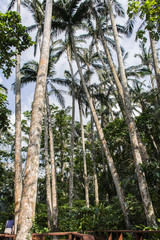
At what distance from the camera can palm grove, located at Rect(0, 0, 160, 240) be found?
5.03 m

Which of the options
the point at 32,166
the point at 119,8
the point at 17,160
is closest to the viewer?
the point at 32,166

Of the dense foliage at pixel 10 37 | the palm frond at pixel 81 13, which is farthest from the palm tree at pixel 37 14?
the dense foliage at pixel 10 37

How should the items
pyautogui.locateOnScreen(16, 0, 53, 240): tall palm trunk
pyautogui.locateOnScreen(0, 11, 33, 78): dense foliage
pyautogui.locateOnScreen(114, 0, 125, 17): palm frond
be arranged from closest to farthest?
pyautogui.locateOnScreen(16, 0, 53, 240): tall palm trunk < pyautogui.locateOnScreen(0, 11, 33, 78): dense foliage < pyautogui.locateOnScreen(114, 0, 125, 17): palm frond

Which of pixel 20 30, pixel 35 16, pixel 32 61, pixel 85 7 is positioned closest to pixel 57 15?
pixel 85 7

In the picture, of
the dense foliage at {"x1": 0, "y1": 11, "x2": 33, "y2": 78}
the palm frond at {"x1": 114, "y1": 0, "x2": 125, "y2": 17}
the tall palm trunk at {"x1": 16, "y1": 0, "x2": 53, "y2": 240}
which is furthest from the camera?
the palm frond at {"x1": 114, "y1": 0, "x2": 125, "y2": 17}

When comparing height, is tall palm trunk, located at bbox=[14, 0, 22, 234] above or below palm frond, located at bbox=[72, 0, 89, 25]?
below

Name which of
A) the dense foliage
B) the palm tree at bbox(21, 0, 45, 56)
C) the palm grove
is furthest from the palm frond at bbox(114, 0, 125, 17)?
the dense foliage

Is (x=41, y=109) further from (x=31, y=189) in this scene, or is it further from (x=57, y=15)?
(x=57, y=15)

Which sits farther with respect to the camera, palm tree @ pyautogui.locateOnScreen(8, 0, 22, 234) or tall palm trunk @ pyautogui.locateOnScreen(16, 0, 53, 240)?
palm tree @ pyautogui.locateOnScreen(8, 0, 22, 234)

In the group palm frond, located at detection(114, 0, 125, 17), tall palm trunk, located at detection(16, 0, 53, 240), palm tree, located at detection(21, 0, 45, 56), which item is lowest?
tall palm trunk, located at detection(16, 0, 53, 240)

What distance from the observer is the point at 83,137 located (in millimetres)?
16234

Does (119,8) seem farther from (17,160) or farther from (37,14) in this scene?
(17,160)

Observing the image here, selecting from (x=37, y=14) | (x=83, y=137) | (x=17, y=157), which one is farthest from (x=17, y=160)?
(x=37, y=14)

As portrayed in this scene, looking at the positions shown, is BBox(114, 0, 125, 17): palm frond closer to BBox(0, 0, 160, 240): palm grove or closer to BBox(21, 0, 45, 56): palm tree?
BBox(0, 0, 160, 240): palm grove
